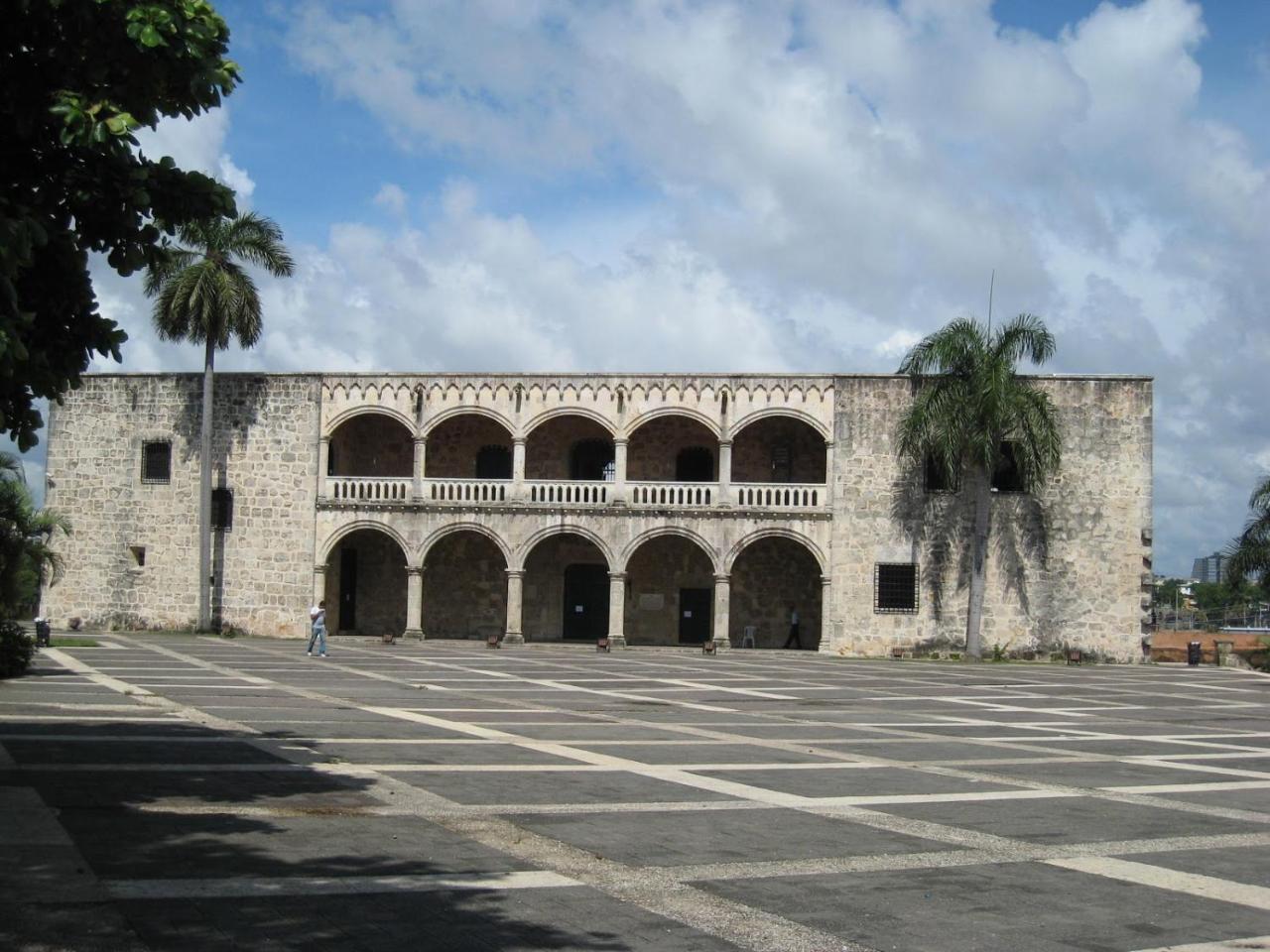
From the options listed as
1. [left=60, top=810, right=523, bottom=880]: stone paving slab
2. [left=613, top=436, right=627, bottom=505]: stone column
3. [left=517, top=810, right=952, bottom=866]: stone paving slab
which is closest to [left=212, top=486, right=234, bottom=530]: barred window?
[left=613, top=436, right=627, bottom=505]: stone column

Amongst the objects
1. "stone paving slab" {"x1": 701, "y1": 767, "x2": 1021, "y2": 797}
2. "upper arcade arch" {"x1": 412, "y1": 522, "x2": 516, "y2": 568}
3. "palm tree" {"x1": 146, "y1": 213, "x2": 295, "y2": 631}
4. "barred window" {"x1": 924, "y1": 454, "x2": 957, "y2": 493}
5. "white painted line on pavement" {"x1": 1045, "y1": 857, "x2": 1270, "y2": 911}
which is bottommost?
"stone paving slab" {"x1": 701, "y1": 767, "x2": 1021, "y2": 797}

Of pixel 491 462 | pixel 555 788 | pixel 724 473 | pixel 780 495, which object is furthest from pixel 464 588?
pixel 555 788

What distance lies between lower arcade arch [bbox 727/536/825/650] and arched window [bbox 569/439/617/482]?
16.3ft

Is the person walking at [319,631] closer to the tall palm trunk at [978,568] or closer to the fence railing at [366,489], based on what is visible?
the fence railing at [366,489]

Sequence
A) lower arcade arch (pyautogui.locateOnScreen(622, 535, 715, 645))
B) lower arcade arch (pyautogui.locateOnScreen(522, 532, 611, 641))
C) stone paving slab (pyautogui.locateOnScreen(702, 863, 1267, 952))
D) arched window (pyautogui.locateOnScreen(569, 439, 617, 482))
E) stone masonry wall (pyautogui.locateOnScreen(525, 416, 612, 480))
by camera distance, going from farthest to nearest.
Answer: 1. arched window (pyautogui.locateOnScreen(569, 439, 617, 482))
2. lower arcade arch (pyautogui.locateOnScreen(522, 532, 611, 641))
3. stone masonry wall (pyautogui.locateOnScreen(525, 416, 612, 480))
4. lower arcade arch (pyautogui.locateOnScreen(622, 535, 715, 645))
5. stone paving slab (pyautogui.locateOnScreen(702, 863, 1267, 952))

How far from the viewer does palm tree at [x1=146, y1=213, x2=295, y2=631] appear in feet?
122

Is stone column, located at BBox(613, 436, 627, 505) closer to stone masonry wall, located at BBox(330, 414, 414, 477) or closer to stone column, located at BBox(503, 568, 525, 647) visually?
stone column, located at BBox(503, 568, 525, 647)

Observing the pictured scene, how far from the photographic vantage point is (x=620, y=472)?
3762 cm

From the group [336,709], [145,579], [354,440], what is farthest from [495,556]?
[336,709]

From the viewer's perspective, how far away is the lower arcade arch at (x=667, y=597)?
131 ft

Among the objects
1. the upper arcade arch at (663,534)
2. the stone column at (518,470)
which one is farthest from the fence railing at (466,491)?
the upper arcade arch at (663,534)

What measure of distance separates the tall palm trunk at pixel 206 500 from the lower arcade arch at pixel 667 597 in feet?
39.0

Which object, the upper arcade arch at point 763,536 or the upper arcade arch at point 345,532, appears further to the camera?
the upper arcade arch at point 345,532

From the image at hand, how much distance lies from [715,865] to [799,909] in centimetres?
119
